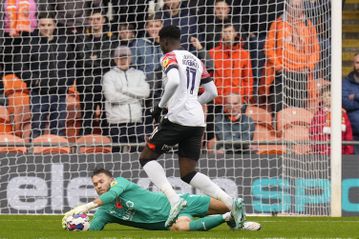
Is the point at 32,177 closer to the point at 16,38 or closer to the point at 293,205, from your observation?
the point at 16,38

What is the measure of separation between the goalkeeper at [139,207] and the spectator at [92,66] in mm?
4976

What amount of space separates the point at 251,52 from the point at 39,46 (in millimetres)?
3028

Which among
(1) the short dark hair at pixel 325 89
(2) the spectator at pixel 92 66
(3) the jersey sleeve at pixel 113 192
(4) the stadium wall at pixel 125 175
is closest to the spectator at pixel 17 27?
(2) the spectator at pixel 92 66

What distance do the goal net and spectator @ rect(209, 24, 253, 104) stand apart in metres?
0.02

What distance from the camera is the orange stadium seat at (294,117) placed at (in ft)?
45.9

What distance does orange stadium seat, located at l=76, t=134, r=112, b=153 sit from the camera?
46.8 feet

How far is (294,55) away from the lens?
13984 millimetres

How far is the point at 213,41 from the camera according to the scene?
14.6 m

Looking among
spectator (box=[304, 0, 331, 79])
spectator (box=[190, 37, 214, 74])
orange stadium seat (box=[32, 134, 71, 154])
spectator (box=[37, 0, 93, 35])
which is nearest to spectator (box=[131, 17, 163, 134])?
spectator (box=[190, 37, 214, 74])

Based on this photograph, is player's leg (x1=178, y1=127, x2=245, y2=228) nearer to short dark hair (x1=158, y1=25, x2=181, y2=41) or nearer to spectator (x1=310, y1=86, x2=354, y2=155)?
short dark hair (x1=158, y1=25, x2=181, y2=41)

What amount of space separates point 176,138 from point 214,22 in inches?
208

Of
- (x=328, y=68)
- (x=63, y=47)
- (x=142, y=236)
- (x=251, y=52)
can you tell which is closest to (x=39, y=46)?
(x=63, y=47)

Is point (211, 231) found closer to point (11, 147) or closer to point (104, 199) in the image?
point (104, 199)

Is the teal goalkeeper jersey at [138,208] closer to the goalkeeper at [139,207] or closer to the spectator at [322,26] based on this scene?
the goalkeeper at [139,207]
